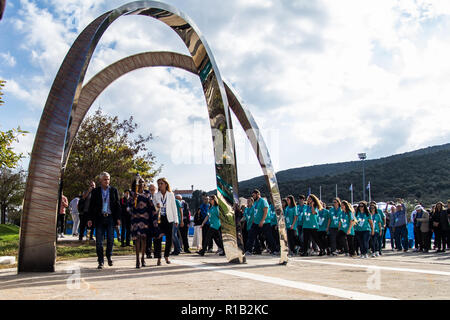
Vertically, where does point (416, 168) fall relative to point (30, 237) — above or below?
above

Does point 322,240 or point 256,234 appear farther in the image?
point 322,240

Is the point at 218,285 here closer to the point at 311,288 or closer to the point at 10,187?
the point at 311,288

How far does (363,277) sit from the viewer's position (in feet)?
23.9

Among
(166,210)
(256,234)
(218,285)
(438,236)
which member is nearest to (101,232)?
(166,210)

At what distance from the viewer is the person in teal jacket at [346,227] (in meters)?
13.6

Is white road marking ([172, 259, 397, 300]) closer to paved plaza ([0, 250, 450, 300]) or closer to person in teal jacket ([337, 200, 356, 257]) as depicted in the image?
paved plaza ([0, 250, 450, 300])

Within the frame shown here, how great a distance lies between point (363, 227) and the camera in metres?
13.9

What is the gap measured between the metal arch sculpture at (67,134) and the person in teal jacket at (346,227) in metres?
5.32

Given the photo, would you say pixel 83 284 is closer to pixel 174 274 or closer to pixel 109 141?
pixel 174 274

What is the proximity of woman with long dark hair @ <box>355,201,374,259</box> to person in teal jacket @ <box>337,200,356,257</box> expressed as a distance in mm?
234

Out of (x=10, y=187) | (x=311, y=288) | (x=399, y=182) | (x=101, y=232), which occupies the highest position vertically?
(x=399, y=182)

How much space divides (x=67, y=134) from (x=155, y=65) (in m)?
4.77

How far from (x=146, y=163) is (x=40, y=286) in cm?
2309
